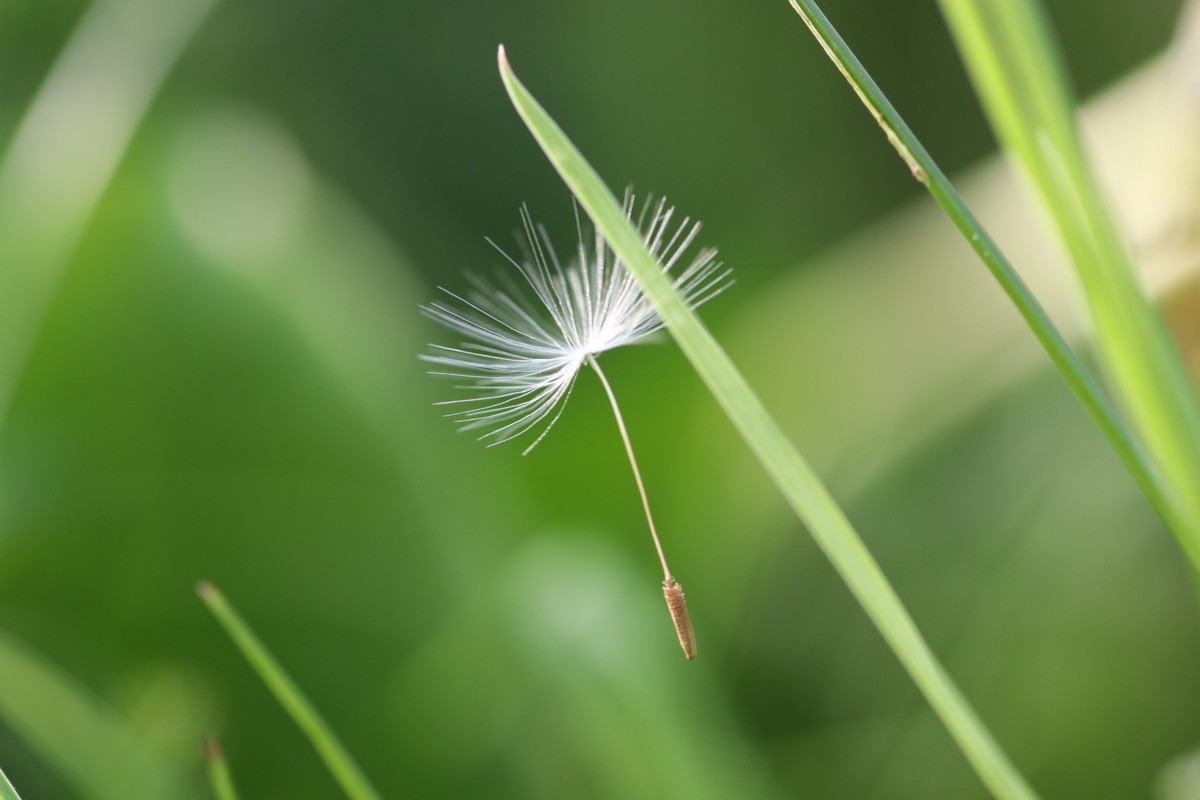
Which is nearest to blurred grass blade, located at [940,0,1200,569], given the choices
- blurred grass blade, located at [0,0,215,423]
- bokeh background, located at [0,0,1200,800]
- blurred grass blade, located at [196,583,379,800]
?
blurred grass blade, located at [196,583,379,800]

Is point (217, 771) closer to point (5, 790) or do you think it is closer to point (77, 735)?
point (5, 790)

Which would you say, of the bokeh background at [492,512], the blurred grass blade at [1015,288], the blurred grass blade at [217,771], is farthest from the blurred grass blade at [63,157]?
the blurred grass blade at [1015,288]

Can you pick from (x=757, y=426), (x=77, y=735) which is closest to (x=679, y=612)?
(x=757, y=426)

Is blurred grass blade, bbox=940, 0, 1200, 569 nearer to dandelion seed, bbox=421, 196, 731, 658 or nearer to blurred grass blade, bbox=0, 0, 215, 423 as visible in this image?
dandelion seed, bbox=421, 196, 731, 658

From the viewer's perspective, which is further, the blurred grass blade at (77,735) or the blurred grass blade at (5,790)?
the blurred grass blade at (77,735)

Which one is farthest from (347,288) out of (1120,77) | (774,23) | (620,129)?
(1120,77)

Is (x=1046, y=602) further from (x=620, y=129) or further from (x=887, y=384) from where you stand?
(x=620, y=129)

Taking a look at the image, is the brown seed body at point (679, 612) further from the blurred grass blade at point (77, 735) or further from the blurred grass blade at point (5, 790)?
the blurred grass blade at point (77, 735)

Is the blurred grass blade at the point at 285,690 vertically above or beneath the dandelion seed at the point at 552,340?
beneath
